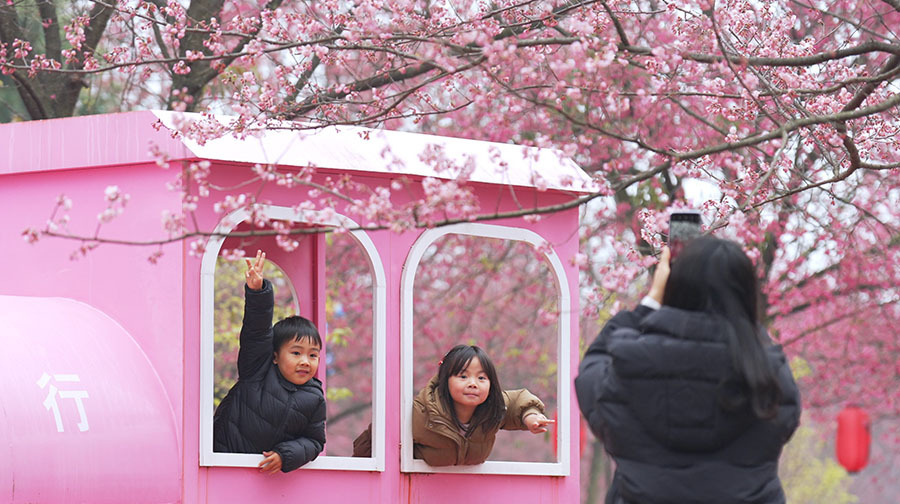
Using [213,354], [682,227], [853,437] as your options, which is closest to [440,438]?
[213,354]

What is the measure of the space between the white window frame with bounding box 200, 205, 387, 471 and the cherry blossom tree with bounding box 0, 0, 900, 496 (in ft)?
0.56

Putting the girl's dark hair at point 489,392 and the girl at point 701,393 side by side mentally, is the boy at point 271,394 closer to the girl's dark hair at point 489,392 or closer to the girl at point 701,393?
the girl's dark hair at point 489,392

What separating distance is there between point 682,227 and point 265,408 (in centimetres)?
270

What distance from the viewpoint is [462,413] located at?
6684 millimetres

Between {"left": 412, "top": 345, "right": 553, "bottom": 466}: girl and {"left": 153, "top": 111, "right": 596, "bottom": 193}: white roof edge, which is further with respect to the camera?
{"left": 412, "top": 345, "right": 553, "bottom": 466}: girl

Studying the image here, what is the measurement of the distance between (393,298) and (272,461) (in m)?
1.03

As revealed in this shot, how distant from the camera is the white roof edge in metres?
5.78

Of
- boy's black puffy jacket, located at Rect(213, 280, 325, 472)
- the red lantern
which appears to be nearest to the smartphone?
boy's black puffy jacket, located at Rect(213, 280, 325, 472)

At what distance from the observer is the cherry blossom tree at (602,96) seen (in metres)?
5.18

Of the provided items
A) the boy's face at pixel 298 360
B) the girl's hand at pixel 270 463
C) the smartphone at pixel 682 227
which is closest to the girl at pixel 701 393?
the smartphone at pixel 682 227

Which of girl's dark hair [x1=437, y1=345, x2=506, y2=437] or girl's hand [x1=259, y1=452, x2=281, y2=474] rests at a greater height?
girl's dark hair [x1=437, y1=345, x2=506, y2=437]

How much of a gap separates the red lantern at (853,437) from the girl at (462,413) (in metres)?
11.4

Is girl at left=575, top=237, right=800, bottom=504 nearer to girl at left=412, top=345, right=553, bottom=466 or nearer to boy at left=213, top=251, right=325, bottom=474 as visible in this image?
boy at left=213, top=251, right=325, bottom=474

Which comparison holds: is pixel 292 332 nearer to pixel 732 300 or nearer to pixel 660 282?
pixel 660 282
